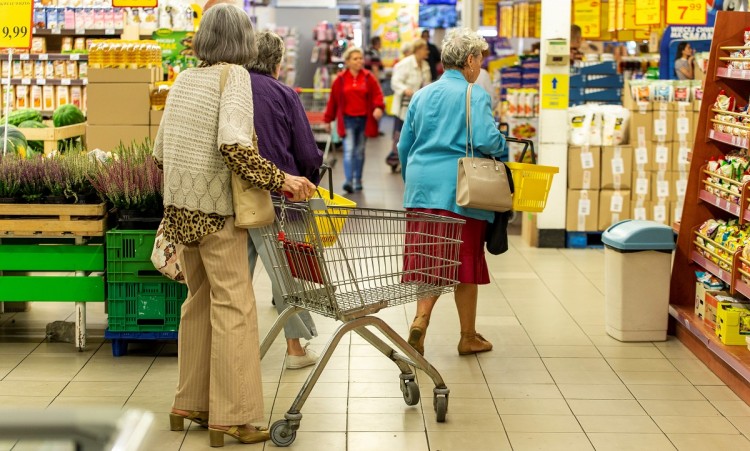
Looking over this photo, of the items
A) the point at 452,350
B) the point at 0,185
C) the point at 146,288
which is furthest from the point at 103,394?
the point at 452,350

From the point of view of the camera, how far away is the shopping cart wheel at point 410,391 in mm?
4789

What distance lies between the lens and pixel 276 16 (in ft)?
61.5

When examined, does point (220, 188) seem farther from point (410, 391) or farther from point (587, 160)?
point (587, 160)

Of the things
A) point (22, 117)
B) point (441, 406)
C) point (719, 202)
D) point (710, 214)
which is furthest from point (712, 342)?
point (22, 117)

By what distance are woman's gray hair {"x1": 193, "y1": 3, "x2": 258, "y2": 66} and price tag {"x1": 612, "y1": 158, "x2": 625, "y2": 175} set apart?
17.7ft

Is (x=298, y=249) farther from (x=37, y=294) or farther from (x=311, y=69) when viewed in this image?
(x=311, y=69)

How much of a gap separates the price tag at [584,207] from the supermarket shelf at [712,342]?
9.44 ft

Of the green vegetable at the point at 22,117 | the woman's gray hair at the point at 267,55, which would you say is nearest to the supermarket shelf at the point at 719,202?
the woman's gray hair at the point at 267,55

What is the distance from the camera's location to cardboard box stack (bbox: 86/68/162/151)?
7641mm

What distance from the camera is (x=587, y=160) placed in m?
8.97

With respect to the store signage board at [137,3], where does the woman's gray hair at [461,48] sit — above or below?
below

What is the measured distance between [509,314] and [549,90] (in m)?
2.82

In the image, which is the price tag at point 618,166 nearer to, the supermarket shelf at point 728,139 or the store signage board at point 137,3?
the supermarket shelf at point 728,139

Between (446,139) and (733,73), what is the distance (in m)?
1.56
